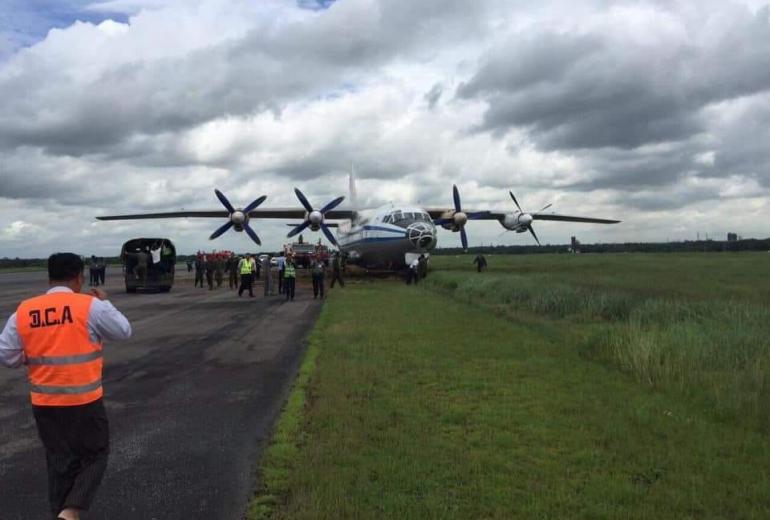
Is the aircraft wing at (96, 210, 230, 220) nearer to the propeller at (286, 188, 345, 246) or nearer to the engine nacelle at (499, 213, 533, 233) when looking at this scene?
the propeller at (286, 188, 345, 246)

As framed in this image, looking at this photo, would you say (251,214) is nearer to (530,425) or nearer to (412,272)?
(412,272)

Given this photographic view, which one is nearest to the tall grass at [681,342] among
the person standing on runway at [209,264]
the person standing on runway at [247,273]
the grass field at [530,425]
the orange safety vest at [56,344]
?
the grass field at [530,425]

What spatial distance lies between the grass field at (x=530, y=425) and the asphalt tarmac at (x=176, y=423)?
39cm

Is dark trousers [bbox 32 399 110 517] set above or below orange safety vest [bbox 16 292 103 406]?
below

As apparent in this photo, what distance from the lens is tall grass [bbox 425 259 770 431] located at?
787 centimetres

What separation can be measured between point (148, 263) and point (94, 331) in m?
29.3

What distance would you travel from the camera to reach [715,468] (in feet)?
17.7

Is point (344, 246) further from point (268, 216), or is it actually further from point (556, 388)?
point (556, 388)

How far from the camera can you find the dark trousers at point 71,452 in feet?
13.7

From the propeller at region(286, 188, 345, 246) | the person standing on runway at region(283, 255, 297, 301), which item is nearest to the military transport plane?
the propeller at region(286, 188, 345, 246)

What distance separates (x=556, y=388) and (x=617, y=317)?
8.23 m

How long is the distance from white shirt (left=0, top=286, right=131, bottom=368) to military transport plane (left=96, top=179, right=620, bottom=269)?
28.0 metres

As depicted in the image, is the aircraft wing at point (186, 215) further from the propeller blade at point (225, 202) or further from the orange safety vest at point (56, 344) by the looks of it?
the orange safety vest at point (56, 344)

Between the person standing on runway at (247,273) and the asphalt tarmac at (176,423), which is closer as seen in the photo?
Result: the asphalt tarmac at (176,423)
